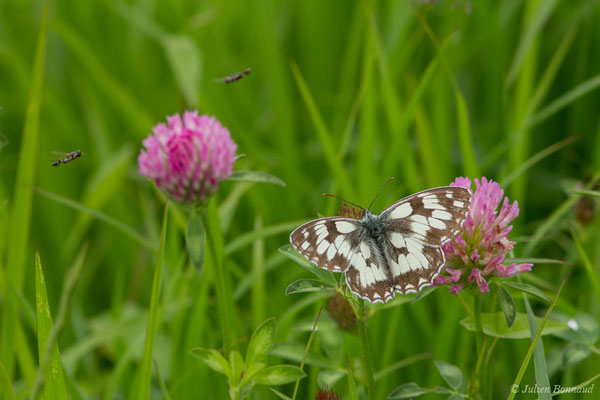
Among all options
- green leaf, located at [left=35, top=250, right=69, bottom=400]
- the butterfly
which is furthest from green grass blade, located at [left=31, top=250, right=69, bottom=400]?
the butterfly

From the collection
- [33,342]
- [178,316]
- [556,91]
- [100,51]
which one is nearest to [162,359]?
[178,316]

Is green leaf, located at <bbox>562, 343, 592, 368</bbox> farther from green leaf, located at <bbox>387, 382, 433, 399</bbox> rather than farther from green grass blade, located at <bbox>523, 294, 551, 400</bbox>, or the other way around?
green leaf, located at <bbox>387, 382, 433, 399</bbox>

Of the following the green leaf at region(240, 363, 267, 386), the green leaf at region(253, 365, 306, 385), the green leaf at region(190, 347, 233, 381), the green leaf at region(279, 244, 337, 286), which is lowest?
the green leaf at region(253, 365, 306, 385)

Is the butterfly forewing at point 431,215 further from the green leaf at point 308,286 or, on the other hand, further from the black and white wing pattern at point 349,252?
the green leaf at point 308,286

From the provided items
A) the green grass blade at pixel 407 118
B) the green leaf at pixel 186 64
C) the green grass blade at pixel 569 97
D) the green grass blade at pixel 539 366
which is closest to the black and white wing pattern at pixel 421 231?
the green grass blade at pixel 539 366

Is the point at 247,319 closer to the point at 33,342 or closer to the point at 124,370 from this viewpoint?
the point at 124,370
